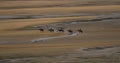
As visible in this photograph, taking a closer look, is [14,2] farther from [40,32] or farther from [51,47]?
[51,47]

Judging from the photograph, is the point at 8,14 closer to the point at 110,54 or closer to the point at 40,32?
the point at 40,32

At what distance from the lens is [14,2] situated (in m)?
16.2

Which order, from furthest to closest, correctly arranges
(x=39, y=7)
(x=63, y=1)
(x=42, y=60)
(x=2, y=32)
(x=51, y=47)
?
(x=63, y=1)
(x=39, y=7)
(x=2, y=32)
(x=51, y=47)
(x=42, y=60)

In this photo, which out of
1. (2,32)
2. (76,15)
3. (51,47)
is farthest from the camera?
(76,15)

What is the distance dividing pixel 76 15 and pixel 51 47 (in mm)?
4194

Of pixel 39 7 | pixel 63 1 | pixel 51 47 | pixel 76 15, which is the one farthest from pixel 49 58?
pixel 63 1

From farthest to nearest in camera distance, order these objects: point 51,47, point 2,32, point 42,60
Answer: point 2,32 < point 51,47 < point 42,60

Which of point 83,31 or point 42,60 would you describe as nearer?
point 42,60

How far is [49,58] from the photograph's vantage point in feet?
24.7

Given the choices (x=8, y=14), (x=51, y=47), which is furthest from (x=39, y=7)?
(x=51, y=47)

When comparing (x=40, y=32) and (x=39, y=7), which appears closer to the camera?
(x=40, y=32)

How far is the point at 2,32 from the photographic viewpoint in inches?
395

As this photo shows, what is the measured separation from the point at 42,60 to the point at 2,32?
9.57 ft

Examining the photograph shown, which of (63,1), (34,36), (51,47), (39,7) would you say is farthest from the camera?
(63,1)
